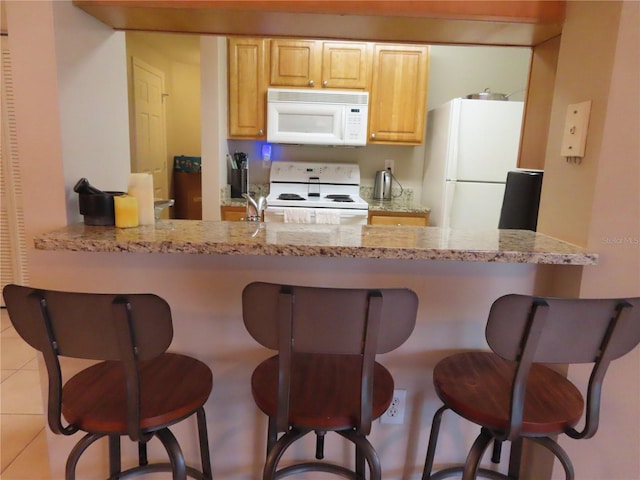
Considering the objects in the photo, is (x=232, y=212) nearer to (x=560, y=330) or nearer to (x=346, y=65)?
(x=346, y=65)

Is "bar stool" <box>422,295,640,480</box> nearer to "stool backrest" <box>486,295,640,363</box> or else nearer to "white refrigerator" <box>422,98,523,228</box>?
"stool backrest" <box>486,295,640,363</box>

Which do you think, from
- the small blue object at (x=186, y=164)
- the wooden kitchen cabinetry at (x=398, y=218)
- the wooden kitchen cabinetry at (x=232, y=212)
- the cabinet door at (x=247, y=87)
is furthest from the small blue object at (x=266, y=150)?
the small blue object at (x=186, y=164)

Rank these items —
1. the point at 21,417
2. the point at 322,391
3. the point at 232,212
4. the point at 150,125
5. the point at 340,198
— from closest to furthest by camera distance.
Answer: the point at 322,391 → the point at 21,417 → the point at 232,212 → the point at 340,198 → the point at 150,125

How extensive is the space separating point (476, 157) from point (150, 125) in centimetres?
342

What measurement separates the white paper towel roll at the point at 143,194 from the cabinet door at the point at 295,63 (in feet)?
7.74

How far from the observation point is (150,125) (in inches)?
182

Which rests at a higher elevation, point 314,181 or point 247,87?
point 247,87

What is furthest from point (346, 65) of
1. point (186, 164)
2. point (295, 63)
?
point (186, 164)

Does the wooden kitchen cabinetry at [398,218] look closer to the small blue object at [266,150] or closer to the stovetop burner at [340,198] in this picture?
the stovetop burner at [340,198]

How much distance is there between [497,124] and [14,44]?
2.90 meters

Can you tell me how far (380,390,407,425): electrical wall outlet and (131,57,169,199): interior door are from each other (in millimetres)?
3687

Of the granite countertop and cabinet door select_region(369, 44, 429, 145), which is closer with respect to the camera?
the granite countertop

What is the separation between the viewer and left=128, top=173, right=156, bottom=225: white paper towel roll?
1.39 meters

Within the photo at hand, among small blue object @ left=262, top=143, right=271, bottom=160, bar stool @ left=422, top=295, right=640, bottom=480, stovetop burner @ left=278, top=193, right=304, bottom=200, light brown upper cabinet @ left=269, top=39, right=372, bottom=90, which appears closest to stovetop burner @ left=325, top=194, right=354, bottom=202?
stovetop burner @ left=278, top=193, right=304, bottom=200
